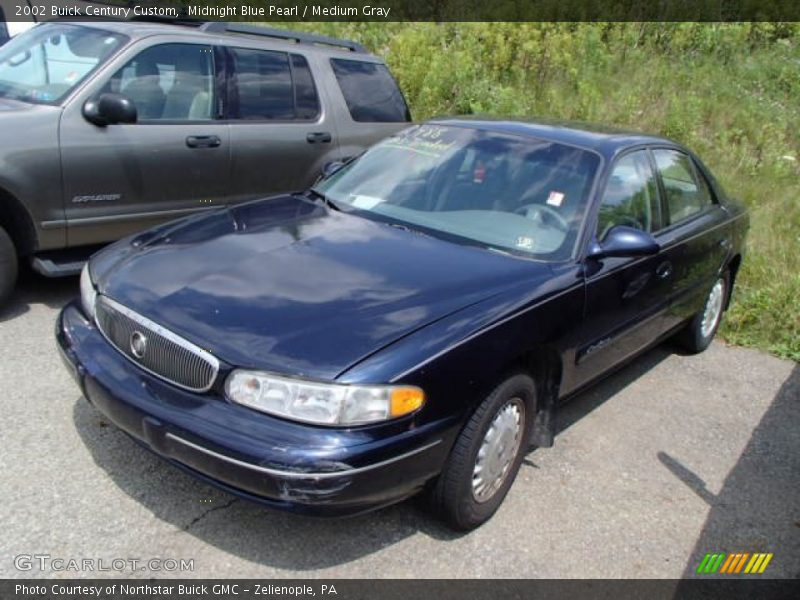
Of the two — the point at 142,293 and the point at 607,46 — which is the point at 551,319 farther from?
the point at 607,46

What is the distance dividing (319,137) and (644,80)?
6738 mm

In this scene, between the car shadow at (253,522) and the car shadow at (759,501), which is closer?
the car shadow at (253,522)

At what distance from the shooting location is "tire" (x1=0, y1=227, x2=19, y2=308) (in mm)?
4477

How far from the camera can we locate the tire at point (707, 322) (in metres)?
5.23

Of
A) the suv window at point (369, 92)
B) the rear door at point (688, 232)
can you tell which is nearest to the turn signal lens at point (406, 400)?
the rear door at point (688, 232)

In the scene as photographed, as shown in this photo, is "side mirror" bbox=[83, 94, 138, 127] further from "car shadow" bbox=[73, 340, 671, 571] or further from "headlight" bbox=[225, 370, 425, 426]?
"headlight" bbox=[225, 370, 425, 426]

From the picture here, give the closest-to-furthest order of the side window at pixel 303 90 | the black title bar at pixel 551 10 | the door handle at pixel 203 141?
the door handle at pixel 203 141, the side window at pixel 303 90, the black title bar at pixel 551 10

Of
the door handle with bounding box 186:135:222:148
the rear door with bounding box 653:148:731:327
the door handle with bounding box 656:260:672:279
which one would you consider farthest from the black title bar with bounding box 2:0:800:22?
the door handle with bounding box 656:260:672:279

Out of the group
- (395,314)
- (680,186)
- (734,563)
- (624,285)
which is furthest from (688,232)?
(395,314)

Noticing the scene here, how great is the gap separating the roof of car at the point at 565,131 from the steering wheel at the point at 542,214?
19.9 inches

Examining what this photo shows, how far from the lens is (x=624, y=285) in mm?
3723

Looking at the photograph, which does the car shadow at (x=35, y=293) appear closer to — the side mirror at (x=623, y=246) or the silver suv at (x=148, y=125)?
the silver suv at (x=148, y=125)

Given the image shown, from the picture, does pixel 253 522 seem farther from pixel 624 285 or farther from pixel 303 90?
pixel 303 90

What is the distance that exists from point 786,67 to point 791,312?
6.85 metres
